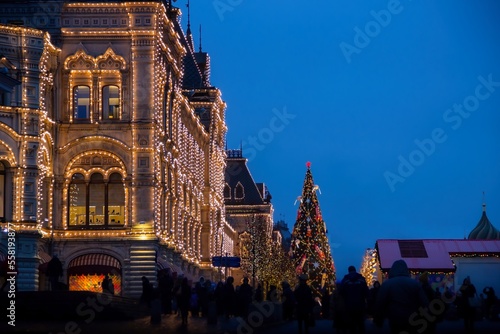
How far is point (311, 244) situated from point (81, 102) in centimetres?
3979

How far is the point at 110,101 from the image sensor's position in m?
64.3

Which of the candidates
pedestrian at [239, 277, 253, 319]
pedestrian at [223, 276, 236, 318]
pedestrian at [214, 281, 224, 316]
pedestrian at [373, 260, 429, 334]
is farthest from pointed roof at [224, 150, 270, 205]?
pedestrian at [373, 260, 429, 334]

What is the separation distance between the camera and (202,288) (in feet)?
164

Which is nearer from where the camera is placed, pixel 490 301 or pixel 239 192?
pixel 490 301

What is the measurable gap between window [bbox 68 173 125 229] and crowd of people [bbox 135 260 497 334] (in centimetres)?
961

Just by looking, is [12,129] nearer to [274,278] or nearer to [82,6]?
[82,6]

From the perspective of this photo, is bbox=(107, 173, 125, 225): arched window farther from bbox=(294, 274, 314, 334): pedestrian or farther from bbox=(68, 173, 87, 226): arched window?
bbox=(294, 274, 314, 334): pedestrian

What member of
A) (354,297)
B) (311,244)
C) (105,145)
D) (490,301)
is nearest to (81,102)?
(105,145)

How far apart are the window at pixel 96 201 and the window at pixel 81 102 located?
3.26m

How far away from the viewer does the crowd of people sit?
69.3 ft

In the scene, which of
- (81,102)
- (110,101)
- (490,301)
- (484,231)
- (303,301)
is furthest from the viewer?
(484,231)

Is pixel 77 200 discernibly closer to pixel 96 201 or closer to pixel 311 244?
pixel 96 201

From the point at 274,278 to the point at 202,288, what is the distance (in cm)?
6000

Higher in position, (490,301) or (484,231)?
(484,231)
